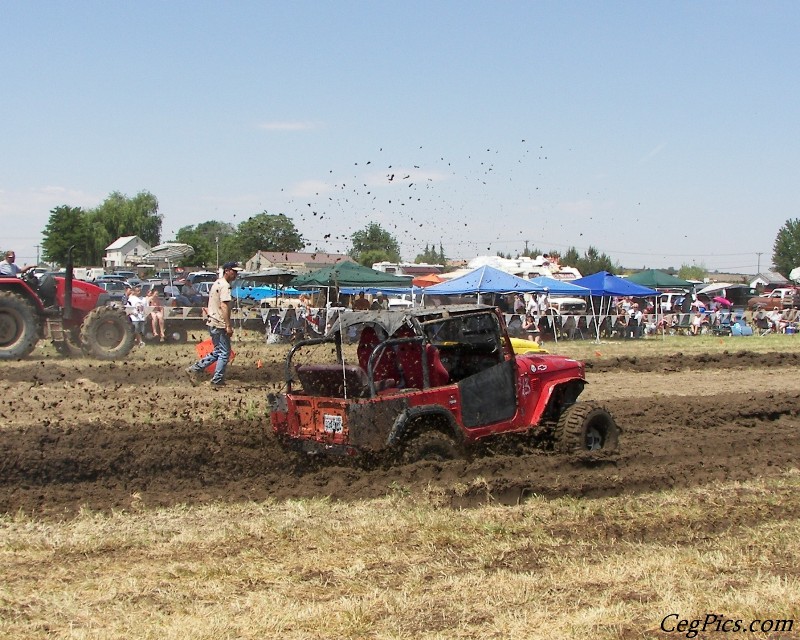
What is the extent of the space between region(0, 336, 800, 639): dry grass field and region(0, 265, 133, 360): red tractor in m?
5.31

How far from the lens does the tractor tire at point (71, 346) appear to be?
56.1 feet

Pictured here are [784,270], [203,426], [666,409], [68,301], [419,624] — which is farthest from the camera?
[784,270]

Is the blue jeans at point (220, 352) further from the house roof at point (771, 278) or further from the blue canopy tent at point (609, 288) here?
the house roof at point (771, 278)

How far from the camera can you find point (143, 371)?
14.5 metres

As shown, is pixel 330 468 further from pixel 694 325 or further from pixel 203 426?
pixel 694 325

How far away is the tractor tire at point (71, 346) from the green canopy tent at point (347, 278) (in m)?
7.67

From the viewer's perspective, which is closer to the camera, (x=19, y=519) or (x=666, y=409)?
(x=19, y=519)

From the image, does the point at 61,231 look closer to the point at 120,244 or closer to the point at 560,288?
the point at 120,244

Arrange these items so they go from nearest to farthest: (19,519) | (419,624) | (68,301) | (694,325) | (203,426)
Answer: (419,624) → (19,519) → (203,426) → (68,301) → (694,325)

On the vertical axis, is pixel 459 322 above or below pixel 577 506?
above

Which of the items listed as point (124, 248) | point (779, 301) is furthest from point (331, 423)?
point (124, 248)

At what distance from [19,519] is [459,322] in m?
4.01

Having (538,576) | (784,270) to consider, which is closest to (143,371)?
(538,576)

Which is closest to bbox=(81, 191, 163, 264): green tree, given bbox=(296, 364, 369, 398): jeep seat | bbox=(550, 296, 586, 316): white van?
bbox=(550, 296, 586, 316): white van
